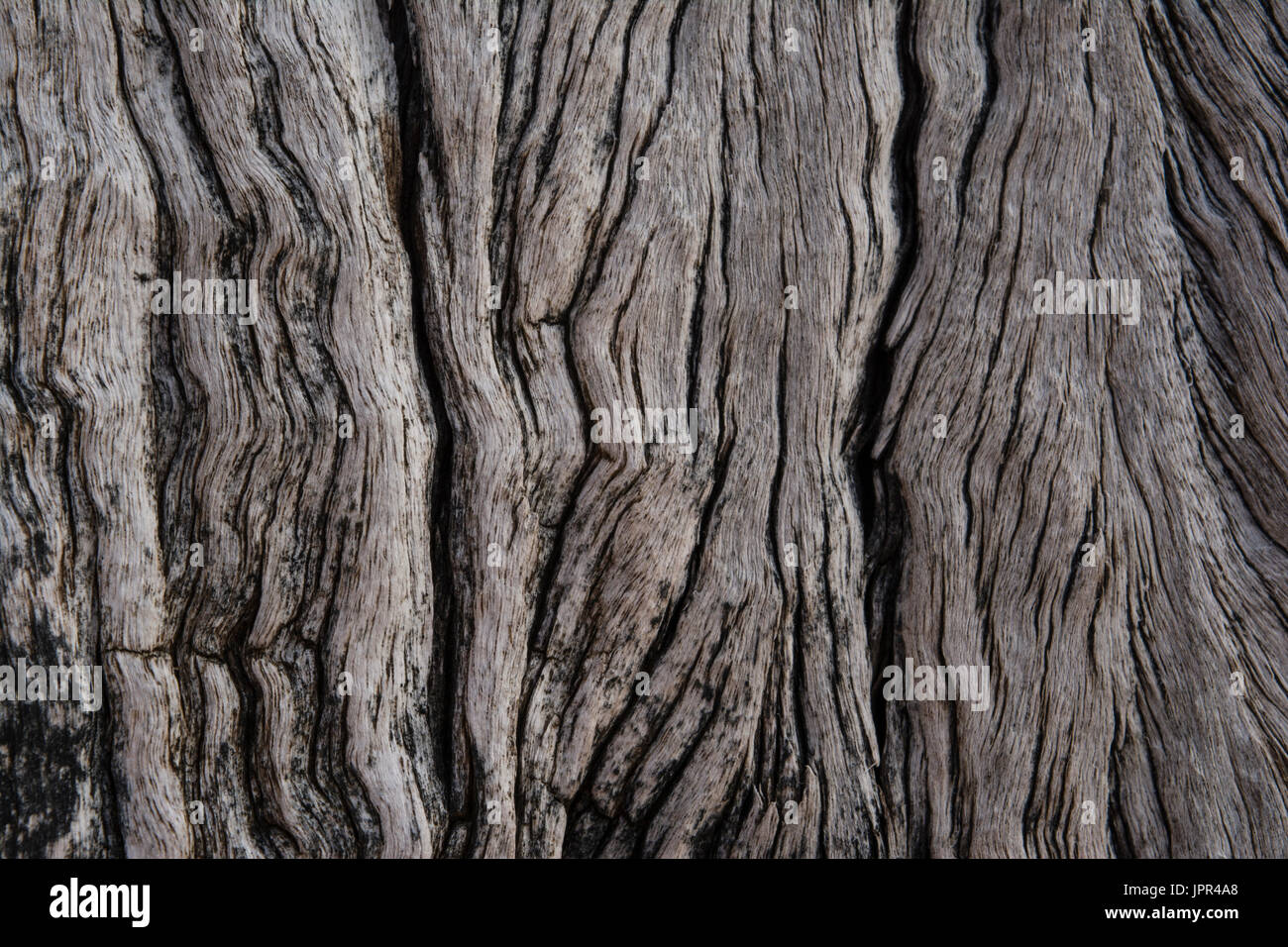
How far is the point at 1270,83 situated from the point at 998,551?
6.01 ft

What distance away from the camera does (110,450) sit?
231 centimetres

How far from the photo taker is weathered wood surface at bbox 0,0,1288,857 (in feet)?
7.73

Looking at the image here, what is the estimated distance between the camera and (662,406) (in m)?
2.49

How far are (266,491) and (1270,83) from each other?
3556mm

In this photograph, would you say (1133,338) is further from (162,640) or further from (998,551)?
(162,640)

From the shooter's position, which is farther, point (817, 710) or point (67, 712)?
point (817, 710)

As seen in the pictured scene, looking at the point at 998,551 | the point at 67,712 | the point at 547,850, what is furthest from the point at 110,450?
the point at 998,551

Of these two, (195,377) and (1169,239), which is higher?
(1169,239)

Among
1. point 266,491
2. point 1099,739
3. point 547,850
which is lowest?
point 547,850

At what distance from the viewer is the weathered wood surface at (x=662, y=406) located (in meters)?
2.36
